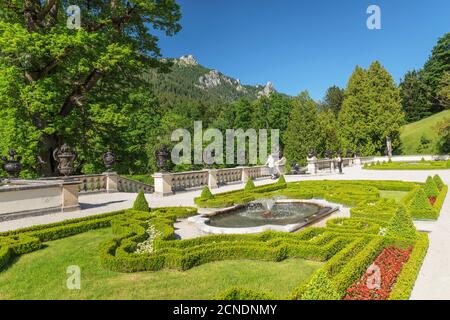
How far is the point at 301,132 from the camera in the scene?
51344mm

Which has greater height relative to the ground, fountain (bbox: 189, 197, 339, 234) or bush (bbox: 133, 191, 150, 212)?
bush (bbox: 133, 191, 150, 212)

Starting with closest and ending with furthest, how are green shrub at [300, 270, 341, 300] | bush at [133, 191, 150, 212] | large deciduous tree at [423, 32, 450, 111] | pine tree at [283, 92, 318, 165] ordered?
1. green shrub at [300, 270, 341, 300]
2. bush at [133, 191, 150, 212]
3. pine tree at [283, 92, 318, 165]
4. large deciduous tree at [423, 32, 450, 111]

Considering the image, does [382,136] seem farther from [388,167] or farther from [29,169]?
[29,169]

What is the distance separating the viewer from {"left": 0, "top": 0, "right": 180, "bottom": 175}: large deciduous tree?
20.2 m

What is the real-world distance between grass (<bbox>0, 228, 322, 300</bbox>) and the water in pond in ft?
14.5

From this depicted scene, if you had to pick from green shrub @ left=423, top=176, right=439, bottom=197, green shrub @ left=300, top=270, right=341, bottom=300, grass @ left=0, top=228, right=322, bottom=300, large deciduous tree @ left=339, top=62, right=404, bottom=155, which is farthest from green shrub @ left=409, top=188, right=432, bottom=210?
large deciduous tree @ left=339, top=62, right=404, bottom=155

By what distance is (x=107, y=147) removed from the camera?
1027 inches

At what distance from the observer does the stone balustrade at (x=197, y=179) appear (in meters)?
20.4

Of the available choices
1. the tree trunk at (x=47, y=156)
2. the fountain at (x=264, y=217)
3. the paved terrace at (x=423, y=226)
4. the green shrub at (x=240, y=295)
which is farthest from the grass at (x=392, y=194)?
the tree trunk at (x=47, y=156)

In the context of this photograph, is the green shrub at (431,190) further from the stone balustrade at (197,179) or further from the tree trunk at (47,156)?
the tree trunk at (47,156)

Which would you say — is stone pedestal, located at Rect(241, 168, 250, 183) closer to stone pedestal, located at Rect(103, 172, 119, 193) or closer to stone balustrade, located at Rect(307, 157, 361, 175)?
stone balustrade, located at Rect(307, 157, 361, 175)
